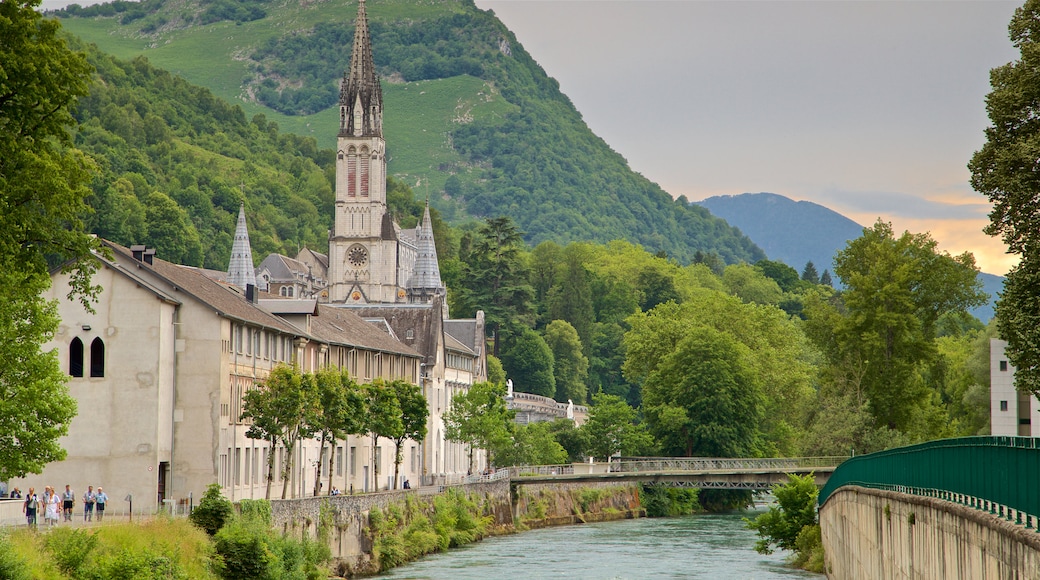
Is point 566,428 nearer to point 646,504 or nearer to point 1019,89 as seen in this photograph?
point 646,504

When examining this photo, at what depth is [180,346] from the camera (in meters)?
55.0

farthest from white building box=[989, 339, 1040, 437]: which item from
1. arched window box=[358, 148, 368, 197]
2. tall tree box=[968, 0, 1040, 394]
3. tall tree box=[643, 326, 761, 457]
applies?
arched window box=[358, 148, 368, 197]

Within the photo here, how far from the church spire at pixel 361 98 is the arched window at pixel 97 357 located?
12153 cm

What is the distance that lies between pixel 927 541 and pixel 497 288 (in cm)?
14329

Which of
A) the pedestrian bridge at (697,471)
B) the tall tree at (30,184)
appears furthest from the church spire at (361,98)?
the tall tree at (30,184)

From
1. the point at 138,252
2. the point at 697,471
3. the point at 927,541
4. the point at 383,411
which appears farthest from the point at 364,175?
the point at 927,541

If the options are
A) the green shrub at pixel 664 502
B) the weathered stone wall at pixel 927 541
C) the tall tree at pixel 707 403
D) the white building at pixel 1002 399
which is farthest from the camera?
the tall tree at pixel 707 403

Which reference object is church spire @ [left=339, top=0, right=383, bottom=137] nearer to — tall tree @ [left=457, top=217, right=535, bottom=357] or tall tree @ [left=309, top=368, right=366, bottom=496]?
tall tree @ [left=457, top=217, right=535, bottom=357]

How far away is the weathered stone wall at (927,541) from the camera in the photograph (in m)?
18.5

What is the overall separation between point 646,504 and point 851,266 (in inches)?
1114

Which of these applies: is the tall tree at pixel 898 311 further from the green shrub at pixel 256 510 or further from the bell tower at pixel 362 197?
the bell tower at pixel 362 197

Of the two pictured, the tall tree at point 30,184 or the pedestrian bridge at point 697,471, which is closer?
the tall tree at point 30,184

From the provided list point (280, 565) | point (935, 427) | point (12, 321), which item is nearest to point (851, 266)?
point (935, 427)

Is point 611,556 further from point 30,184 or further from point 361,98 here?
point 361,98
